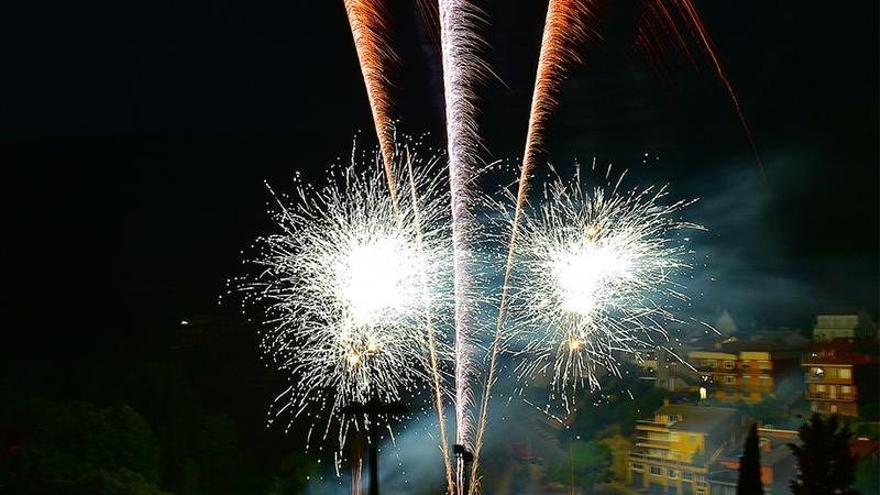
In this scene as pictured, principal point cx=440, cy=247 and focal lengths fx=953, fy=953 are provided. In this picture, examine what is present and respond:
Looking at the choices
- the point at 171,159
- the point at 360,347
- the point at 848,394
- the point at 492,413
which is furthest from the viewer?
the point at 171,159

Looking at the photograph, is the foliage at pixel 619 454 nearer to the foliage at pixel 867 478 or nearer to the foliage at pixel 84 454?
the foliage at pixel 867 478

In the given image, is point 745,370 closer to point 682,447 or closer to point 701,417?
point 701,417

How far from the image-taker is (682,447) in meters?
19.7

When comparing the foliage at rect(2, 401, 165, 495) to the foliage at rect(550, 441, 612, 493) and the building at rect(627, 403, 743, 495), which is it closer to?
the foliage at rect(550, 441, 612, 493)

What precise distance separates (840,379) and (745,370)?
83.6 inches

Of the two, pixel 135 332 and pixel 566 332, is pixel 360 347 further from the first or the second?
pixel 135 332

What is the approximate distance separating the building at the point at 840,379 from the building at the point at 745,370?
53cm

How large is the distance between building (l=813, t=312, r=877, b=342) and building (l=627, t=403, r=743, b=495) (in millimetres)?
3839

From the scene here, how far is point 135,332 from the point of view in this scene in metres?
20.8

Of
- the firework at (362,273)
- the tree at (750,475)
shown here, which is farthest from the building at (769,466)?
the firework at (362,273)

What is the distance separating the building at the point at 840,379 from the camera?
20.2 m

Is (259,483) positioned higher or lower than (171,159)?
lower

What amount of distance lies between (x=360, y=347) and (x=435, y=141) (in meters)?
3.83

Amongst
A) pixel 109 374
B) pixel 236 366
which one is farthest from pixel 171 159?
pixel 109 374
